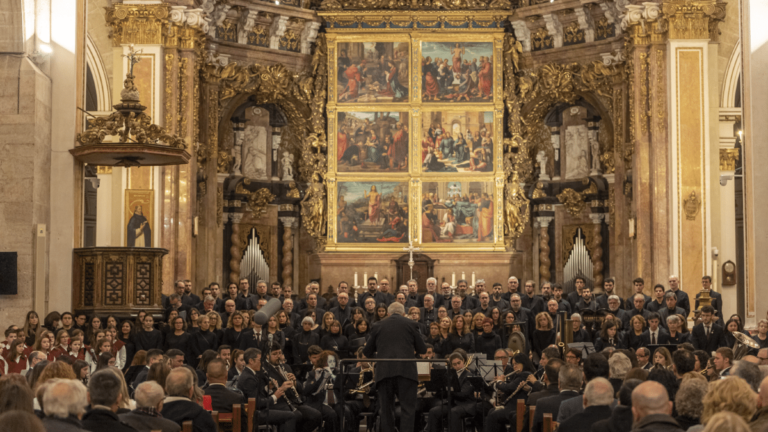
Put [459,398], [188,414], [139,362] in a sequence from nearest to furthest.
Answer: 1. [188,414]
2. [139,362]
3. [459,398]

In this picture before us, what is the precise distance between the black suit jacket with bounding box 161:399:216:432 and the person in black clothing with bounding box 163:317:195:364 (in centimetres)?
709

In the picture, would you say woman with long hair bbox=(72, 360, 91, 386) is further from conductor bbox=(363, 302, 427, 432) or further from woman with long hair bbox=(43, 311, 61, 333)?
woman with long hair bbox=(43, 311, 61, 333)

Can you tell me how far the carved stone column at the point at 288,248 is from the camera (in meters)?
25.1

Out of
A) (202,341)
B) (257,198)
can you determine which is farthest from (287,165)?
(202,341)

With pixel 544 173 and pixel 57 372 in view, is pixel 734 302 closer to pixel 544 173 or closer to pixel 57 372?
pixel 544 173

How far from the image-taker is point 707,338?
15.1 metres

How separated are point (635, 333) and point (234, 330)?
5.86m

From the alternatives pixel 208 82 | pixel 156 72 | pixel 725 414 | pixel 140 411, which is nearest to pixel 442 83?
pixel 208 82

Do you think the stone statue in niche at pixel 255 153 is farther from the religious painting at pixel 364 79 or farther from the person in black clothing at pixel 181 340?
the person in black clothing at pixel 181 340

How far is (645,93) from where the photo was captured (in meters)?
20.7

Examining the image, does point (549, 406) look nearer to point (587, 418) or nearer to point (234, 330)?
point (587, 418)

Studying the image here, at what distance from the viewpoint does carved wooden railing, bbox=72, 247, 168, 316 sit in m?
15.4

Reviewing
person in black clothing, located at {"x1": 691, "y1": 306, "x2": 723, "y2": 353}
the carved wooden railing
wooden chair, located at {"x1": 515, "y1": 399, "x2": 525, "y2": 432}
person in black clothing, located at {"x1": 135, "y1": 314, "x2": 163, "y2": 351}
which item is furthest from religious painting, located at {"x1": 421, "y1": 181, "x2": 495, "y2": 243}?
wooden chair, located at {"x1": 515, "y1": 399, "x2": 525, "y2": 432}

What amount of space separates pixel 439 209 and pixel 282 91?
4.58m
